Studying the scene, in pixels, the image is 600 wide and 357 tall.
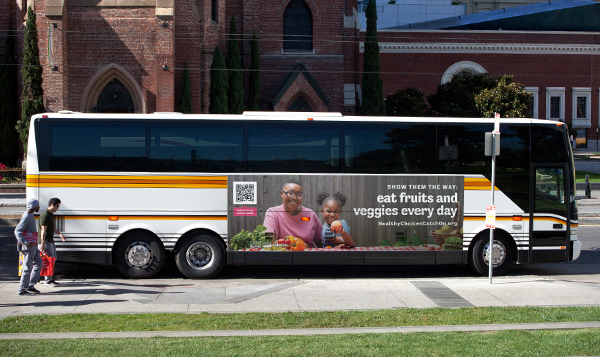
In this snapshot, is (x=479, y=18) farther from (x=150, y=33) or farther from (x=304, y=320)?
(x=304, y=320)

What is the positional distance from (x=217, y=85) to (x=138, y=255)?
2005 centimetres

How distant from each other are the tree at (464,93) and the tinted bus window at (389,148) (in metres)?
26.7

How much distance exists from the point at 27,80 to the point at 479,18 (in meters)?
44.9

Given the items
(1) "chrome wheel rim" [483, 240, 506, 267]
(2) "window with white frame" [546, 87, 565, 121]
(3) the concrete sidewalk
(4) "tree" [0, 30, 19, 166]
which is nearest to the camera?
(3) the concrete sidewalk

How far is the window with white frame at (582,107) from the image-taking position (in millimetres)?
55125

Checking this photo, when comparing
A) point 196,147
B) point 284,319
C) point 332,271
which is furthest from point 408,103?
point 284,319

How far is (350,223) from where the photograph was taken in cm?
1074

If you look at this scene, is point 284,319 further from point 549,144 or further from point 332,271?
point 549,144

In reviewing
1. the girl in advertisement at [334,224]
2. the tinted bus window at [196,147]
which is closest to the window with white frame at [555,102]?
the girl in advertisement at [334,224]

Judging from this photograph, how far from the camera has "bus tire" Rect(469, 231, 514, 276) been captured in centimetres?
1108

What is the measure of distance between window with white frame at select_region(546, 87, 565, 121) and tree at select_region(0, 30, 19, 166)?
150 ft

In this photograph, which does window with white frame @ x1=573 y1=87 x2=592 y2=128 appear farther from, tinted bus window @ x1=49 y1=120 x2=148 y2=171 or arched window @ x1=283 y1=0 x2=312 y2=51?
tinted bus window @ x1=49 y1=120 x2=148 y2=171

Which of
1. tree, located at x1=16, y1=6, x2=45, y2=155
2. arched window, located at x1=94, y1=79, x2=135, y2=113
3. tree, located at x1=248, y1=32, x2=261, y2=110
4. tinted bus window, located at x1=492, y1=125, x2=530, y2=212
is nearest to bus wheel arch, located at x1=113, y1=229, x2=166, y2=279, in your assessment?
tinted bus window, located at x1=492, y1=125, x2=530, y2=212

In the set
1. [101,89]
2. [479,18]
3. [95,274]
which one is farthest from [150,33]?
[479,18]
